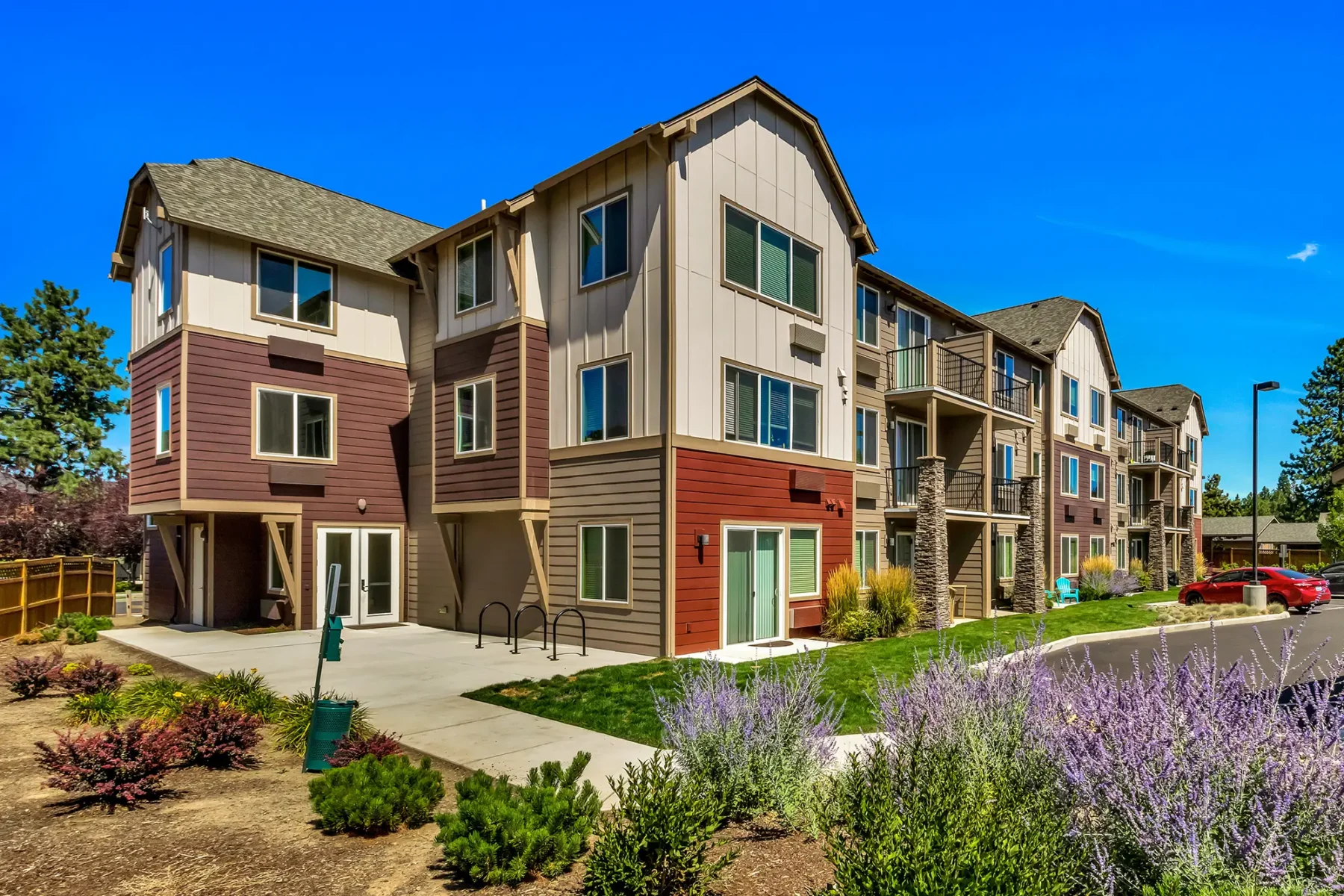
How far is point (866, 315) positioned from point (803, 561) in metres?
7.52

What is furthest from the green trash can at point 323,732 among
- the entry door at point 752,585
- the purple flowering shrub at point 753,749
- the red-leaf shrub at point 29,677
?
the entry door at point 752,585

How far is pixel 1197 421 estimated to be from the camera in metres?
47.3

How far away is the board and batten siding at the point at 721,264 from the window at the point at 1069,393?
51.4 feet

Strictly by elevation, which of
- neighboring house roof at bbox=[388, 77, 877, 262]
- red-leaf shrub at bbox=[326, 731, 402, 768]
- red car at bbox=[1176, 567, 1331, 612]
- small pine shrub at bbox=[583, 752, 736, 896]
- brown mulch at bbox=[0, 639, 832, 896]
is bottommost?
red car at bbox=[1176, 567, 1331, 612]

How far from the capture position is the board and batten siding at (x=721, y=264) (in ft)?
48.6

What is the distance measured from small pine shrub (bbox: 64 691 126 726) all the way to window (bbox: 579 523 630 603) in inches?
304

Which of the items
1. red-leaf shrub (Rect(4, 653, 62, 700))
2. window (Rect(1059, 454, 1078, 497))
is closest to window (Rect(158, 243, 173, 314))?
red-leaf shrub (Rect(4, 653, 62, 700))

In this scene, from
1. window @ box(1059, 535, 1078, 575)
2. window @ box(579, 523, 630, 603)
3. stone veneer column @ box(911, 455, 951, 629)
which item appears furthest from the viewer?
window @ box(1059, 535, 1078, 575)

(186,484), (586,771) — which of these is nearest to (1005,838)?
(586,771)

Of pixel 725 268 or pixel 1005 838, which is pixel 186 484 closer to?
pixel 725 268

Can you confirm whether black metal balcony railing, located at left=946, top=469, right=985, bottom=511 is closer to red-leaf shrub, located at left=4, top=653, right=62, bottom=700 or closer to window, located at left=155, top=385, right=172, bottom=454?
window, located at left=155, top=385, right=172, bottom=454

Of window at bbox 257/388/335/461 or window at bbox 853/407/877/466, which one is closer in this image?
window at bbox 257/388/335/461

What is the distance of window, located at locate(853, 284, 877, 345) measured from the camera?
21.1 metres

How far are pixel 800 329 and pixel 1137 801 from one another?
14.1 metres
